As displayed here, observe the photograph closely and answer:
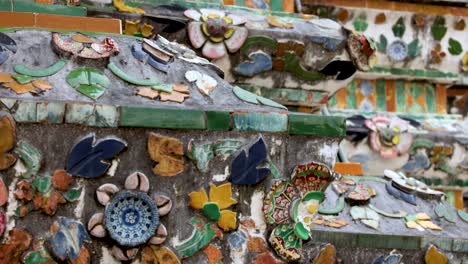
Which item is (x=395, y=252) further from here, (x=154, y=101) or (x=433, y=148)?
(x=433, y=148)

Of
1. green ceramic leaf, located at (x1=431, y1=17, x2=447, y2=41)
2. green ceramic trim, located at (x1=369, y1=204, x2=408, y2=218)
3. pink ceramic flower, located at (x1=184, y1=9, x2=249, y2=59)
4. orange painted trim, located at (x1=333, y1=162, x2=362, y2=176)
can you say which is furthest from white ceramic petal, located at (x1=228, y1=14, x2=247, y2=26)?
green ceramic leaf, located at (x1=431, y1=17, x2=447, y2=41)

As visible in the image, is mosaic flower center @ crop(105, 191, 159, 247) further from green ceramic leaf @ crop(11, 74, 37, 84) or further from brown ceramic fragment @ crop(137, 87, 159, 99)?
green ceramic leaf @ crop(11, 74, 37, 84)

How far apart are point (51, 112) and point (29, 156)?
0.22 metres

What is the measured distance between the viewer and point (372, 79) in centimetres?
1017

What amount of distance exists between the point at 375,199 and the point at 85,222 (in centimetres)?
282

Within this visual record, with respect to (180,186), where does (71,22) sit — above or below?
above

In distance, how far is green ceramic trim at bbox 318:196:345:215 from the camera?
258 inches

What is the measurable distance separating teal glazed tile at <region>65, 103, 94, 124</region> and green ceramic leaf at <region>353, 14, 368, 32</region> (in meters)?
5.86

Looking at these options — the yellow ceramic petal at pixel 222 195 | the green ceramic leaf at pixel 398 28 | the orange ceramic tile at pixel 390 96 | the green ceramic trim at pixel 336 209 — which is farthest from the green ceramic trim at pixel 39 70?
the green ceramic leaf at pixel 398 28

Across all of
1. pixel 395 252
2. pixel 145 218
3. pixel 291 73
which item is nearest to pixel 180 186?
pixel 145 218

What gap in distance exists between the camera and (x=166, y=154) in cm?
480

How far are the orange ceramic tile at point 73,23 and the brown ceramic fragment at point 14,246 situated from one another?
1170 millimetres

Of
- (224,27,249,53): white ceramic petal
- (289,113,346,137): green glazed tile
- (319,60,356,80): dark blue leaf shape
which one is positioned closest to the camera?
(289,113,346,137): green glazed tile

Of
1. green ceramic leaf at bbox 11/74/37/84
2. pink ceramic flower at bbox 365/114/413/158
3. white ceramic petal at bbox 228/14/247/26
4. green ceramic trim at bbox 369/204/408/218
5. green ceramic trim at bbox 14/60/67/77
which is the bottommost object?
pink ceramic flower at bbox 365/114/413/158
